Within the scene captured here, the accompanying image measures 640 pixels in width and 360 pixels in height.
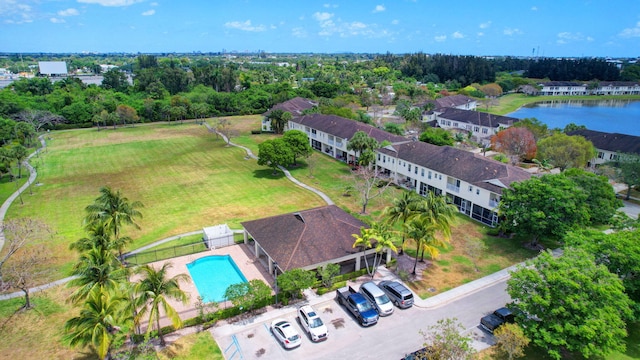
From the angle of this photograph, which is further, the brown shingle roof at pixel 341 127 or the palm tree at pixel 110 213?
the brown shingle roof at pixel 341 127

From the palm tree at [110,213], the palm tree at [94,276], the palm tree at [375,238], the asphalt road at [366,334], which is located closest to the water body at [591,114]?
the palm tree at [375,238]

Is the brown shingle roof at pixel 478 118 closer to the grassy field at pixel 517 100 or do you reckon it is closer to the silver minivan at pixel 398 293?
the grassy field at pixel 517 100

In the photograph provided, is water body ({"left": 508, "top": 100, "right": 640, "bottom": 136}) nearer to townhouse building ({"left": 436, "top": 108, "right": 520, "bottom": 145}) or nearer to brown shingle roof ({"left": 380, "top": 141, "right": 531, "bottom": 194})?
townhouse building ({"left": 436, "top": 108, "right": 520, "bottom": 145})

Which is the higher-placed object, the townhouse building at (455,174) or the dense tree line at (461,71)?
the dense tree line at (461,71)

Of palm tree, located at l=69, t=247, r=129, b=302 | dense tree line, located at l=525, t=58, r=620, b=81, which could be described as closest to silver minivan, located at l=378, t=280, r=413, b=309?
palm tree, located at l=69, t=247, r=129, b=302

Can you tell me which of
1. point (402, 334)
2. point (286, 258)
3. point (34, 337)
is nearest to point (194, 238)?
point (286, 258)

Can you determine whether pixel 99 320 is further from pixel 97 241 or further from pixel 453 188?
pixel 453 188

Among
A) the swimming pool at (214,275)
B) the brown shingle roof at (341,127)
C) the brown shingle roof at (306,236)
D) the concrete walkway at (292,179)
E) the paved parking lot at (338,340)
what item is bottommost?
the swimming pool at (214,275)

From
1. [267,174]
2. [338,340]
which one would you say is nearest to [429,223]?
[338,340]
